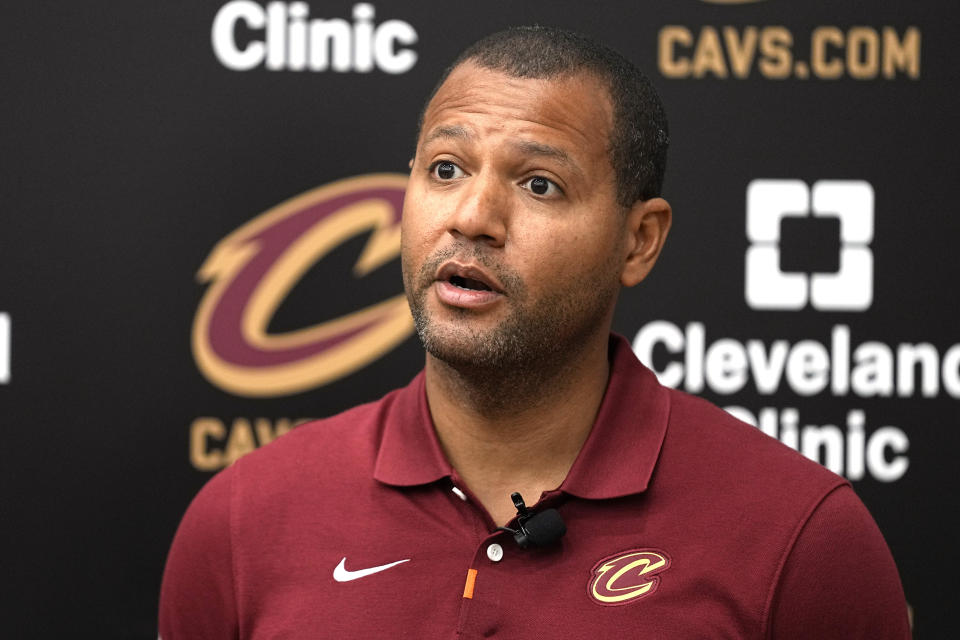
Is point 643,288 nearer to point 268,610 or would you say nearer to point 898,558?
point 898,558

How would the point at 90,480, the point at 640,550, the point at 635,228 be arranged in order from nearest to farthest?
the point at 640,550 → the point at 635,228 → the point at 90,480

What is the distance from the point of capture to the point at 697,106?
223cm

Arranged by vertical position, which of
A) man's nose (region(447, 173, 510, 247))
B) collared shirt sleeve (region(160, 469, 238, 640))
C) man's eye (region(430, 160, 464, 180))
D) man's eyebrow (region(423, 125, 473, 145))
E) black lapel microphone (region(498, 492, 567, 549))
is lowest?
collared shirt sleeve (region(160, 469, 238, 640))

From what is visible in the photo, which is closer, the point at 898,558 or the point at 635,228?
the point at 635,228

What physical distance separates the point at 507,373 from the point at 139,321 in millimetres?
1050

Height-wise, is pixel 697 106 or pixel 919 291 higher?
pixel 697 106

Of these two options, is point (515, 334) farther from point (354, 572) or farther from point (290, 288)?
point (290, 288)

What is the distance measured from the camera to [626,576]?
1.34 meters

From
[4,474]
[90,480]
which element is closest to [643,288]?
[90,480]

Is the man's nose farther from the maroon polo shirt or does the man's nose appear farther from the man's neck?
the maroon polo shirt

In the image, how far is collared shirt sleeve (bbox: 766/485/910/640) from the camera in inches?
53.3

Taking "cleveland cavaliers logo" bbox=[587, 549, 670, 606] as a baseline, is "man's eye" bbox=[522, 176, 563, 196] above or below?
above

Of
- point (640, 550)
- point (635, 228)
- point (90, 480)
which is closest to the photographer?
point (640, 550)

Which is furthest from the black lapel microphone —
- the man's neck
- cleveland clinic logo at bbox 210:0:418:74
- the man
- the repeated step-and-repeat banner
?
cleveland clinic logo at bbox 210:0:418:74
